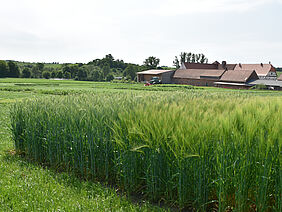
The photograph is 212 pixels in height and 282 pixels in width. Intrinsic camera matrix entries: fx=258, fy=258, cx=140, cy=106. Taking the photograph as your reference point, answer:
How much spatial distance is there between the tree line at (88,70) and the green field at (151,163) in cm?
9664

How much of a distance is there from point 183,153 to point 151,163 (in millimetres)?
643

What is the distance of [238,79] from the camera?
258 ft

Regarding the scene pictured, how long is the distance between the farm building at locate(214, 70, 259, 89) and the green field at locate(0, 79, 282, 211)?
7755 centimetres

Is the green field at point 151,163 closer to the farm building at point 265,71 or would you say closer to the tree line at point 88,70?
the tree line at point 88,70

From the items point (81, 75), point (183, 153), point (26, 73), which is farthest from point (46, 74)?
point (183, 153)

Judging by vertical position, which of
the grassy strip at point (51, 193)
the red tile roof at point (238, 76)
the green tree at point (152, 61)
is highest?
the green tree at point (152, 61)

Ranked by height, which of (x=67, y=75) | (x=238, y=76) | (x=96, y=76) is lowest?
(x=238, y=76)

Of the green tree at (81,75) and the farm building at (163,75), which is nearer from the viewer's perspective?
the farm building at (163,75)

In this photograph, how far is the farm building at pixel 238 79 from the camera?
77.5 m

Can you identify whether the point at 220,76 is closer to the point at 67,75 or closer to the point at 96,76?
Result: the point at 96,76

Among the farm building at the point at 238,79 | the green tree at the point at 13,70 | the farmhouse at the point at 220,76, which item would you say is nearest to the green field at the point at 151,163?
the farmhouse at the point at 220,76

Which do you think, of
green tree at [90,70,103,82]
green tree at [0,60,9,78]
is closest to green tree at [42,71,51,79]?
green tree at [0,60,9,78]

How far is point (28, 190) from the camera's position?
15.5 feet

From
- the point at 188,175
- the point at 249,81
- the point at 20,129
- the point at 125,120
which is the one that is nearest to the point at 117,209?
the point at 188,175
